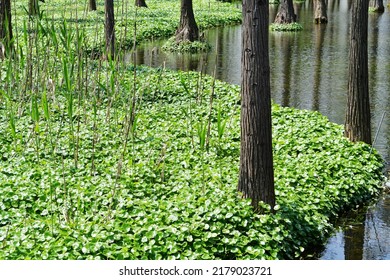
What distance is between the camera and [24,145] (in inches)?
317

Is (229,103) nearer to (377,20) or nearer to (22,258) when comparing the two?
(22,258)

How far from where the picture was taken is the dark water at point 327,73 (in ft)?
22.2

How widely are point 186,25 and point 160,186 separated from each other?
12261 millimetres

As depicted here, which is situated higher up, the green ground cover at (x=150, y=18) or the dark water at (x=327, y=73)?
the green ground cover at (x=150, y=18)

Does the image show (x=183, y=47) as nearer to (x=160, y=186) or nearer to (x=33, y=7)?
(x=33, y=7)

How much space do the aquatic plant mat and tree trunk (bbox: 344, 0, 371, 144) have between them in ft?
0.66

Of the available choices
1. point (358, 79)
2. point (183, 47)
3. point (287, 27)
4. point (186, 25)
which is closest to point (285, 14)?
point (287, 27)

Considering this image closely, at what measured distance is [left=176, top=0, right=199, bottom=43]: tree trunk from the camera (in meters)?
18.5

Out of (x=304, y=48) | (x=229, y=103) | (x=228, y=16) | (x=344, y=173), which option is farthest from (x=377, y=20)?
(x=344, y=173)

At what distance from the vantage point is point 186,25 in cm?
1858

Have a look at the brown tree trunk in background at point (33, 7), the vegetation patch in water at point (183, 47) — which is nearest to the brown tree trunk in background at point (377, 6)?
the vegetation patch in water at point (183, 47)

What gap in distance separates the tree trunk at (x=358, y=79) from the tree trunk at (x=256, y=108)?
2.72 m

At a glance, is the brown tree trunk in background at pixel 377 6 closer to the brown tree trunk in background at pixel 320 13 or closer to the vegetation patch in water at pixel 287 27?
the brown tree trunk in background at pixel 320 13

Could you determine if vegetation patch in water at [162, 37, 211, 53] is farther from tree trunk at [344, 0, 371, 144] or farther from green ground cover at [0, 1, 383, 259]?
tree trunk at [344, 0, 371, 144]
